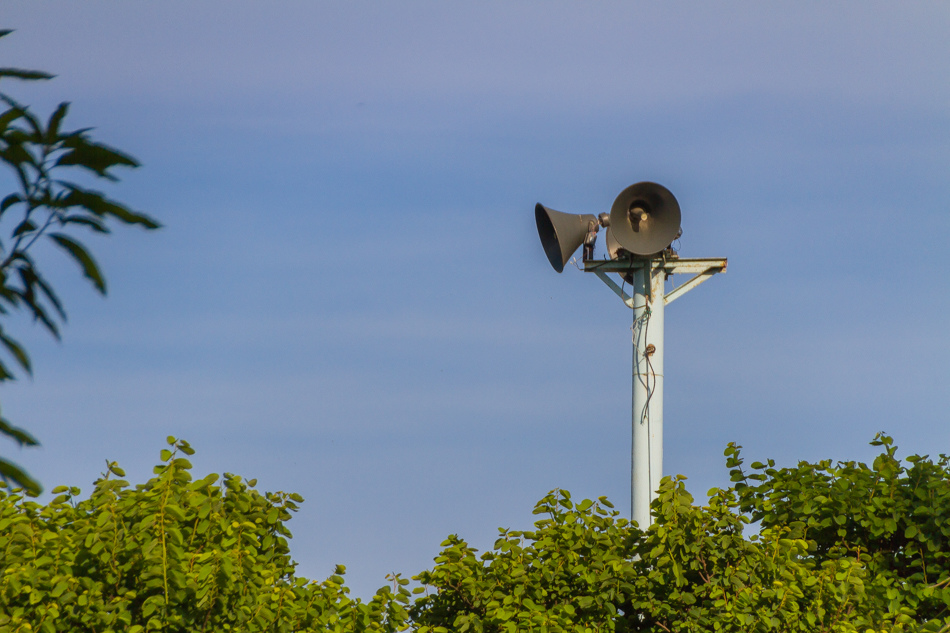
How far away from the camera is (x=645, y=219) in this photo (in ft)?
34.6

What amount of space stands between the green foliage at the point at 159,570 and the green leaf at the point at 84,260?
408cm

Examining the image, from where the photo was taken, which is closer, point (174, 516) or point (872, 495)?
point (174, 516)

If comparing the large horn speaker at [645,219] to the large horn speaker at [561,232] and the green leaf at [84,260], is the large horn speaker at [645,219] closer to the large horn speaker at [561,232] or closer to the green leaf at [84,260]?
the large horn speaker at [561,232]

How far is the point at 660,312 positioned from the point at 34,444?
9.07 meters

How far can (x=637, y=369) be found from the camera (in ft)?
34.5

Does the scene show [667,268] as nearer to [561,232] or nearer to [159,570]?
[561,232]

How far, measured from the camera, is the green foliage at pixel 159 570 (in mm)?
5840

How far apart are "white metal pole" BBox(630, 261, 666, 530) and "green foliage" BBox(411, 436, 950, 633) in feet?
7.06

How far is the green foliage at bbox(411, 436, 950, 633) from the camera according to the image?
22.3ft

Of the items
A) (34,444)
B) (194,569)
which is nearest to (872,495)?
(194,569)

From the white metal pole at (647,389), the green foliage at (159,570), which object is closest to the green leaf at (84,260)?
the green foliage at (159,570)

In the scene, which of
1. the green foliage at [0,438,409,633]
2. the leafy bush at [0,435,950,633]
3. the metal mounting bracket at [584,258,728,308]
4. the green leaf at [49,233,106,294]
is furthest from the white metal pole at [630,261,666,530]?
the green leaf at [49,233,106,294]

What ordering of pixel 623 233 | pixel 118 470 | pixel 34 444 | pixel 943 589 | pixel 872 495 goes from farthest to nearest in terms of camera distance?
pixel 623 233
pixel 872 495
pixel 943 589
pixel 118 470
pixel 34 444

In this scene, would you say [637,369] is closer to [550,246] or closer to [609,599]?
[550,246]
